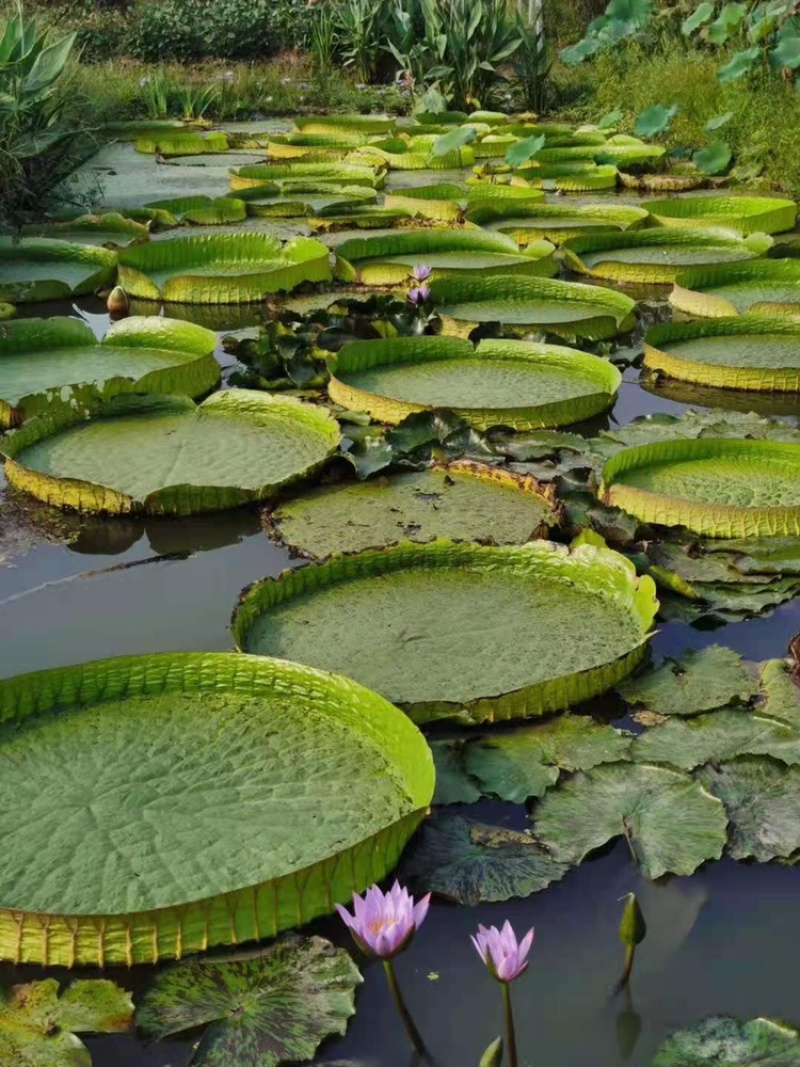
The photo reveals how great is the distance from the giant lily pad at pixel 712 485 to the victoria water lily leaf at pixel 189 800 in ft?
3.73

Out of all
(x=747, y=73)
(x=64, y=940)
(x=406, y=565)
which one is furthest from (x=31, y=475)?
(x=747, y=73)

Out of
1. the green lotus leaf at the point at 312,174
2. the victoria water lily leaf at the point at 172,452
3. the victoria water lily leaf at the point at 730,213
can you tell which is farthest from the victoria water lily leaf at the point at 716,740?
the green lotus leaf at the point at 312,174

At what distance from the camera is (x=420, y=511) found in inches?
121

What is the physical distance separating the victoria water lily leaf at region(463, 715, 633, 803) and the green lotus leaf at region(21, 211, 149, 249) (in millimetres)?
5043

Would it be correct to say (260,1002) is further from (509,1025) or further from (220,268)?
(220,268)

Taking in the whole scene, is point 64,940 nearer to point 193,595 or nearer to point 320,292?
point 193,595

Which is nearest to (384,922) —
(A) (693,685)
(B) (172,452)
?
(A) (693,685)

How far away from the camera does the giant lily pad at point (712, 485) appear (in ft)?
9.41

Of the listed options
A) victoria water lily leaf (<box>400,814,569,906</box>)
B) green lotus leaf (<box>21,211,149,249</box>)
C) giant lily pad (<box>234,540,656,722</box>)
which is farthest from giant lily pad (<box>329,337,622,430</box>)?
green lotus leaf (<box>21,211,149,249</box>)

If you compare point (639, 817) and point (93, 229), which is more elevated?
point (93, 229)

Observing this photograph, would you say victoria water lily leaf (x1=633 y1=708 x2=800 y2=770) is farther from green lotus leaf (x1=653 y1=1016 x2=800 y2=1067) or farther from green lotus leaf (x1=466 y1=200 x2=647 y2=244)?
green lotus leaf (x1=466 y1=200 x2=647 y2=244)

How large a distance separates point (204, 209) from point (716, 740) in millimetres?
5733

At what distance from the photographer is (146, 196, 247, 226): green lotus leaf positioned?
7.07 metres

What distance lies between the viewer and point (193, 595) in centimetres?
279
